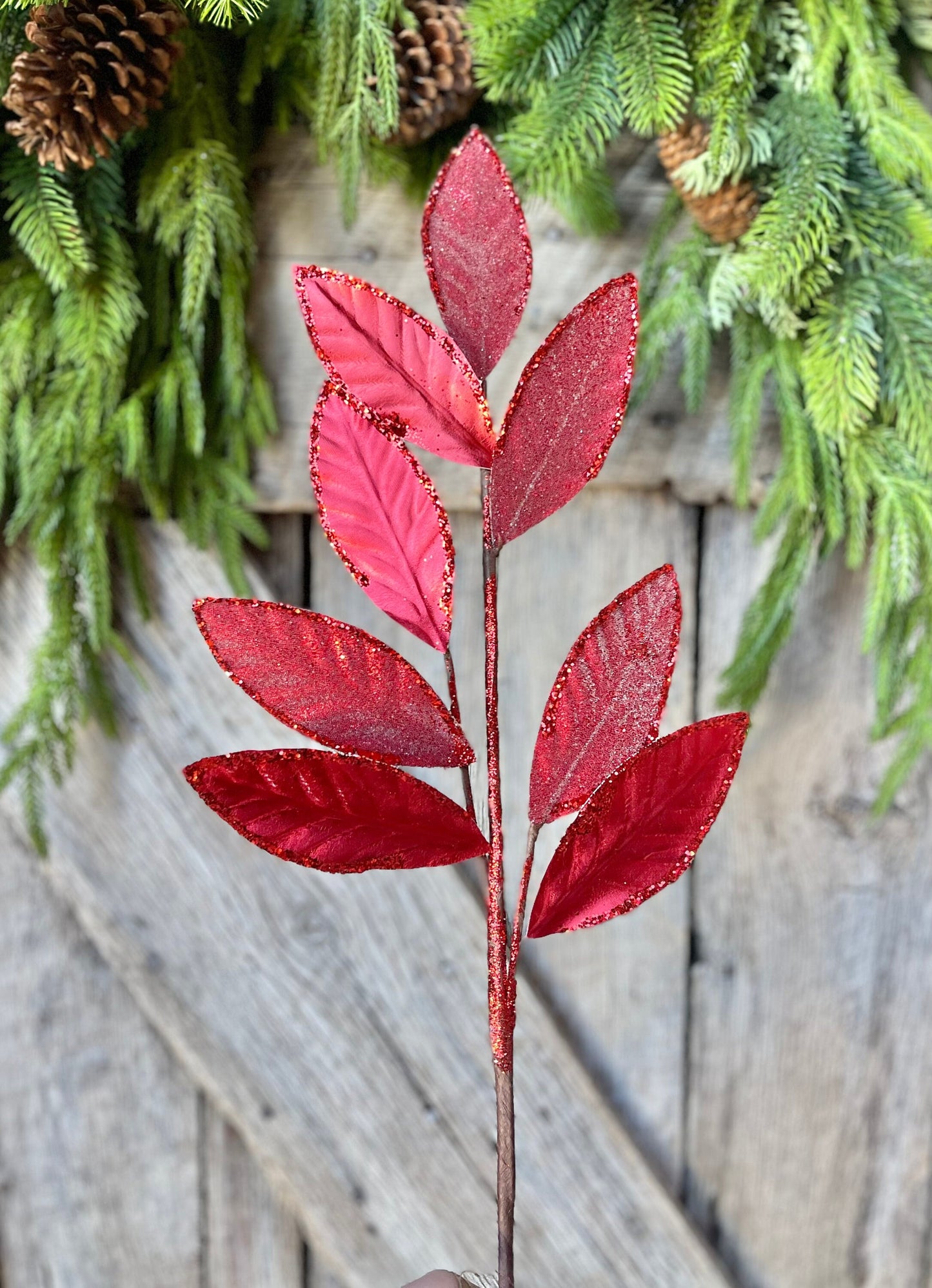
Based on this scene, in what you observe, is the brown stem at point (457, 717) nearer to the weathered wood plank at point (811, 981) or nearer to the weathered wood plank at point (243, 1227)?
the weathered wood plank at point (811, 981)

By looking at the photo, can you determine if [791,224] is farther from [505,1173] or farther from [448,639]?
[505,1173]

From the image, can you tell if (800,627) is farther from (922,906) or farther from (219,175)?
(219,175)

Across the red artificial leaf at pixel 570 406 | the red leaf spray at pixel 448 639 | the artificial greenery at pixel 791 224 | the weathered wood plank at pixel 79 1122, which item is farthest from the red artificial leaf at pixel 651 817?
the weathered wood plank at pixel 79 1122

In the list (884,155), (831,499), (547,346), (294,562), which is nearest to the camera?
(547,346)

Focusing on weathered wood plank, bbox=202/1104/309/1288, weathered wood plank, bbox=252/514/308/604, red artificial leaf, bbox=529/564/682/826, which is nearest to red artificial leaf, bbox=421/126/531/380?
red artificial leaf, bbox=529/564/682/826

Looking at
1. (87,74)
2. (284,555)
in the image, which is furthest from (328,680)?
(284,555)

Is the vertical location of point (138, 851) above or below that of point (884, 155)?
below

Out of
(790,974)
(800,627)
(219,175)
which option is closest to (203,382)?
(219,175)

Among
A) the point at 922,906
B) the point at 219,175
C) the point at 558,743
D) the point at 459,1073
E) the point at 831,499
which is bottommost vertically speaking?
the point at 459,1073
